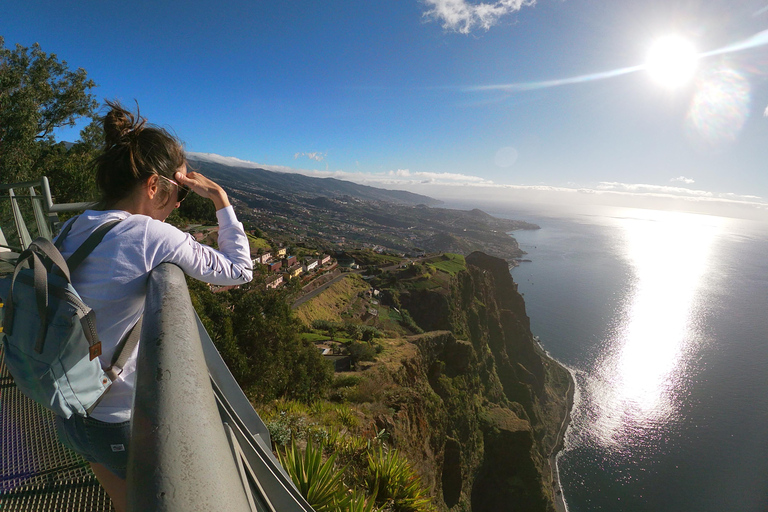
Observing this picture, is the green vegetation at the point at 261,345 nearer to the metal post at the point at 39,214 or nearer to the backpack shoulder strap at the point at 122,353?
the metal post at the point at 39,214

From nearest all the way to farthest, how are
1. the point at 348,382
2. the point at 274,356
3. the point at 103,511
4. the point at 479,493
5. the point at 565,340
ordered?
the point at 103,511 < the point at 274,356 < the point at 348,382 < the point at 479,493 < the point at 565,340

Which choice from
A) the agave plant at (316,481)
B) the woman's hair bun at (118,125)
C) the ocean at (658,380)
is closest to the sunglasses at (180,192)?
the woman's hair bun at (118,125)

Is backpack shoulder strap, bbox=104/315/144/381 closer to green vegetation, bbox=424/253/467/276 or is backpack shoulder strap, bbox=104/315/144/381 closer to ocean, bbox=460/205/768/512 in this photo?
ocean, bbox=460/205/768/512

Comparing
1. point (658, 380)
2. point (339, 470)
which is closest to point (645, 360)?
point (658, 380)

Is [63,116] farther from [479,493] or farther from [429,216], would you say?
[429,216]

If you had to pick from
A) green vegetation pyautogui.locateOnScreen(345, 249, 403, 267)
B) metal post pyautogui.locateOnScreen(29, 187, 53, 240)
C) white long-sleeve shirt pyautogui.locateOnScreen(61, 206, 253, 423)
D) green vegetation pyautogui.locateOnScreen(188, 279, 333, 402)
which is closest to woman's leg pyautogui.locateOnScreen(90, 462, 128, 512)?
white long-sleeve shirt pyautogui.locateOnScreen(61, 206, 253, 423)

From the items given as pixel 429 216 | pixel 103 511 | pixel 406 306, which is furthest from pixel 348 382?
pixel 429 216
